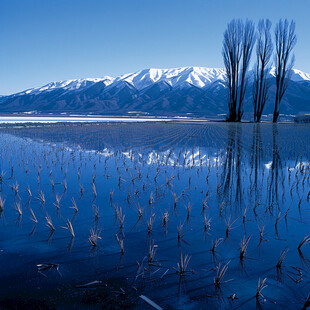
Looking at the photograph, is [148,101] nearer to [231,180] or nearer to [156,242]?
[231,180]

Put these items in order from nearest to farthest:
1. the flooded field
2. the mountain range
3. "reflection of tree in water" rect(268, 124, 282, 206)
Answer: the flooded field < "reflection of tree in water" rect(268, 124, 282, 206) < the mountain range

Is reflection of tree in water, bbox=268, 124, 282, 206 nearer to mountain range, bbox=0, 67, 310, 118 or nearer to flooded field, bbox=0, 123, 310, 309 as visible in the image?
flooded field, bbox=0, 123, 310, 309

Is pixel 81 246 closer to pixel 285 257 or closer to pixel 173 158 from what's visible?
pixel 285 257

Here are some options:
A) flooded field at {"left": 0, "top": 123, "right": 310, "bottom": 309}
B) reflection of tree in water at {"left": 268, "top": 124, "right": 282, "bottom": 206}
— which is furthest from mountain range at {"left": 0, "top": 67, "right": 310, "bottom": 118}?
flooded field at {"left": 0, "top": 123, "right": 310, "bottom": 309}

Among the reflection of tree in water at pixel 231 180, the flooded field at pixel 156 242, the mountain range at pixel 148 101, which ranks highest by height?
the mountain range at pixel 148 101

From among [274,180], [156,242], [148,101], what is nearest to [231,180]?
[274,180]

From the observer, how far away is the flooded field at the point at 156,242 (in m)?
2.06

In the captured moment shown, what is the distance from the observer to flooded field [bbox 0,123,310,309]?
6.75ft

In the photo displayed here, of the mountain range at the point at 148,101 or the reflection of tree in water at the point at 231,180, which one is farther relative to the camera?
the mountain range at the point at 148,101

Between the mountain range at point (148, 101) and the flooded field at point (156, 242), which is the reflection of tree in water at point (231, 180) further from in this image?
the mountain range at point (148, 101)

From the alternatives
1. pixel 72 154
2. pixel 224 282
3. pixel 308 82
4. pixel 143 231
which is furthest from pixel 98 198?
pixel 308 82

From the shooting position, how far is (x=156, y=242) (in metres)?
2.94

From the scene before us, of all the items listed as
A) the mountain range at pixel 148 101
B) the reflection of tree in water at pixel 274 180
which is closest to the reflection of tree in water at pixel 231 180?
the reflection of tree in water at pixel 274 180

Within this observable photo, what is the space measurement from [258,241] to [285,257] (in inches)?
13.5
